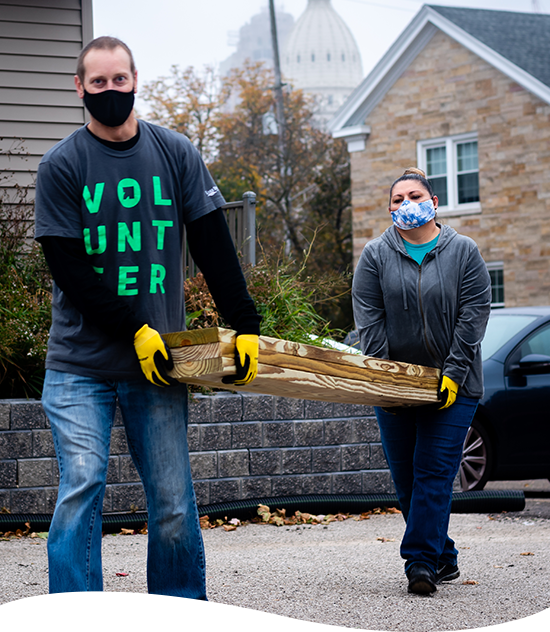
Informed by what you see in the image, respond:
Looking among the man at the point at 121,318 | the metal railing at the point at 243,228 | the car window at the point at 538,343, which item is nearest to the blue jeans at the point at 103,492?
the man at the point at 121,318

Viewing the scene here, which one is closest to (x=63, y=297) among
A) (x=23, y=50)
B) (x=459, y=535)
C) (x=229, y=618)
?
(x=229, y=618)

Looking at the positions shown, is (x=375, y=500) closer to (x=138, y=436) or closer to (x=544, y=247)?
(x=138, y=436)

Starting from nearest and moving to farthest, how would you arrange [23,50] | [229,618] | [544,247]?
[229,618], [23,50], [544,247]

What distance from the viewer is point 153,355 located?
9.48 ft

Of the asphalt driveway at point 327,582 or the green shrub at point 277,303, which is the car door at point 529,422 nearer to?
the asphalt driveway at point 327,582

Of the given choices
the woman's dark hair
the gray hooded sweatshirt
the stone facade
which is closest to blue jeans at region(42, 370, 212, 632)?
the gray hooded sweatshirt

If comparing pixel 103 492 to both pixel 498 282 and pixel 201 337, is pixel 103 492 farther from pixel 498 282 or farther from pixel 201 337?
pixel 498 282

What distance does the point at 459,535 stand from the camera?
584 centimetres

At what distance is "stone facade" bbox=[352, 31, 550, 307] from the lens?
1995 centimetres

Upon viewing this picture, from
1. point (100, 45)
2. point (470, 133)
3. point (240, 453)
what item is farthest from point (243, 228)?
point (470, 133)

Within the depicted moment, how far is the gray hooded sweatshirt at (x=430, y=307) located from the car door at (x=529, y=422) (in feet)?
12.2

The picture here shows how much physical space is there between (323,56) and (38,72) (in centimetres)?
17487

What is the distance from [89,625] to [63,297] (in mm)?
1106

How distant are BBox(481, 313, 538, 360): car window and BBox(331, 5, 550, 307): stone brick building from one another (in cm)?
1208
